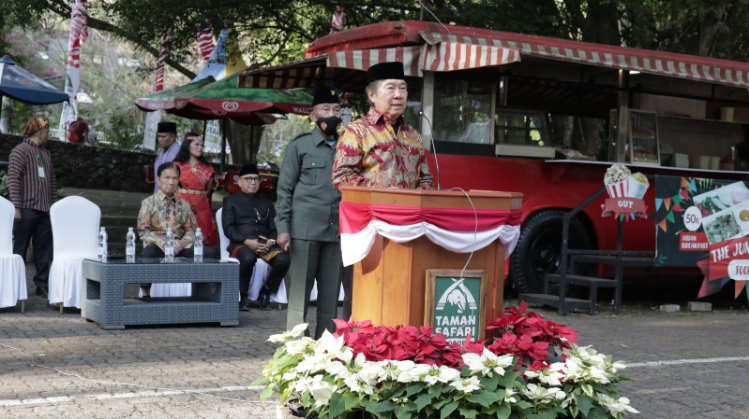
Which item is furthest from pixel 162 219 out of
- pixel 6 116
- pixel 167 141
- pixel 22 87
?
pixel 6 116

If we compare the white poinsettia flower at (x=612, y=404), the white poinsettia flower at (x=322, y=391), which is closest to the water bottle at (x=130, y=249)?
the white poinsettia flower at (x=322, y=391)

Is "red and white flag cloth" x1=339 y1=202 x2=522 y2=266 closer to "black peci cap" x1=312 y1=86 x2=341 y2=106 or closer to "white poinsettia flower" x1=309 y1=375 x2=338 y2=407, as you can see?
"white poinsettia flower" x1=309 y1=375 x2=338 y2=407

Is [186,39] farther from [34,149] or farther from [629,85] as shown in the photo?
[629,85]

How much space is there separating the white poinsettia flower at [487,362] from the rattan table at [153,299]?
4.04 meters

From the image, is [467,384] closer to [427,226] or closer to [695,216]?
[427,226]

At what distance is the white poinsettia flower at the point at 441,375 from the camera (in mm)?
3461

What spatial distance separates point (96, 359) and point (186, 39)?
1017cm

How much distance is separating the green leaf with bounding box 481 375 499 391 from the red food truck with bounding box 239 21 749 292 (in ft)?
14.8

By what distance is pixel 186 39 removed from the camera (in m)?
14.6

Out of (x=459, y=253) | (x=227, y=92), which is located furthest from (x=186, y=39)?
(x=459, y=253)

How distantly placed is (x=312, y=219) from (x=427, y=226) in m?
1.47

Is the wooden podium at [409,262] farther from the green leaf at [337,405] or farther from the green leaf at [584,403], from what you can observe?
the green leaf at [584,403]

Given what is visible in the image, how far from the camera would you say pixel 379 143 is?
4.23m

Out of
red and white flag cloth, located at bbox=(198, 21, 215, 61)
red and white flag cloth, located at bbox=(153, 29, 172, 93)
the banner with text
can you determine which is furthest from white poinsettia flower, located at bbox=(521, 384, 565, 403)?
red and white flag cloth, located at bbox=(198, 21, 215, 61)
